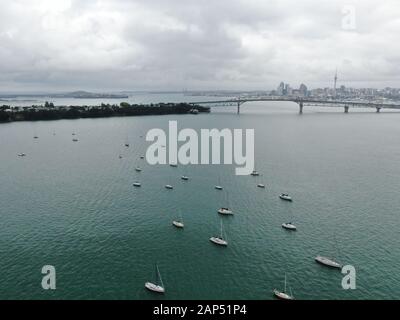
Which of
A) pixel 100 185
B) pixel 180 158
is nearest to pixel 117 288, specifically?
pixel 100 185

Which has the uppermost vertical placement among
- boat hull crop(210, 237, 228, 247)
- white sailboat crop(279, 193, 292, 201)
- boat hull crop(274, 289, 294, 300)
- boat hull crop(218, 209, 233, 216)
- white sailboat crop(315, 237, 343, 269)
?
white sailboat crop(279, 193, 292, 201)

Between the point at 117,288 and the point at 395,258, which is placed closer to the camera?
the point at 117,288

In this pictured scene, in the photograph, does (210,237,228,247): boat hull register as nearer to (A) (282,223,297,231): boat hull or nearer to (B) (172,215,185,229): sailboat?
(B) (172,215,185,229): sailboat

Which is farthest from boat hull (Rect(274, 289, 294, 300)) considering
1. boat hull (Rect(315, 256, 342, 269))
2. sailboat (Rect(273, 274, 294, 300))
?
boat hull (Rect(315, 256, 342, 269))

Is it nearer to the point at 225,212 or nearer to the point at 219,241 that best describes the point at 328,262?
the point at 219,241

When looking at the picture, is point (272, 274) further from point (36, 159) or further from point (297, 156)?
point (36, 159)

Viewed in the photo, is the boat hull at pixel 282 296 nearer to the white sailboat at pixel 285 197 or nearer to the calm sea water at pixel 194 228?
the calm sea water at pixel 194 228

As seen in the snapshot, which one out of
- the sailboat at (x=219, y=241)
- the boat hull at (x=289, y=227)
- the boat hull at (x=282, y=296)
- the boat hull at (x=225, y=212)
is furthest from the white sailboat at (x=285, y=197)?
the boat hull at (x=282, y=296)

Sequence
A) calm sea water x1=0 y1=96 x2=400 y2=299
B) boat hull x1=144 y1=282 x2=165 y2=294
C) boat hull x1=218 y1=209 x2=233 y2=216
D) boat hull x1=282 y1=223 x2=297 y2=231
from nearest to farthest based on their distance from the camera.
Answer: boat hull x1=144 y1=282 x2=165 y2=294 → calm sea water x1=0 y1=96 x2=400 y2=299 → boat hull x1=282 y1=223 x2=297 y2=231 → boat hull x1=218 y1=209 x2=233 y2=216

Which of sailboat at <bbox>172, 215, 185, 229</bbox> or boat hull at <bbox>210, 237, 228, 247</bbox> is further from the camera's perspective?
sailboat at <bbox>172, 215, 185, 229</bbox>
